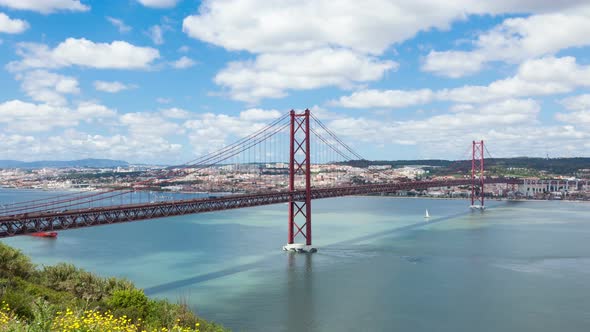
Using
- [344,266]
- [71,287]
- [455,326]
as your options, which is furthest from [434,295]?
[71,287]

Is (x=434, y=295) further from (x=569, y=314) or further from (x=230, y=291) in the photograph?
(x=230, y=291)

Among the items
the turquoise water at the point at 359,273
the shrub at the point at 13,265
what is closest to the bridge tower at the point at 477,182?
the turquoise water at the point at 359,273

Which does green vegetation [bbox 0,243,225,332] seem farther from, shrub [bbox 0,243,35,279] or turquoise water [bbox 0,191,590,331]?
turquoise water [bbox 0,191,590,331]

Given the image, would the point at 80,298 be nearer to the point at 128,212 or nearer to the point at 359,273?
the point at 128,212

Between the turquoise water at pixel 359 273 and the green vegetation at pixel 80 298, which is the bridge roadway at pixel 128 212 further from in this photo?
the turquoise water at pixel 359 273

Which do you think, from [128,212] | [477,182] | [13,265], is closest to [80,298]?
[13,265]

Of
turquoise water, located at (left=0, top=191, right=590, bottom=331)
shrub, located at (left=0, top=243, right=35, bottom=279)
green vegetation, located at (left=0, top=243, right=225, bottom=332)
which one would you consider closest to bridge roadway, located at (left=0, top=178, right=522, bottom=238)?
shrub, located at (left=0, top=243, right=35, bottom=279)
